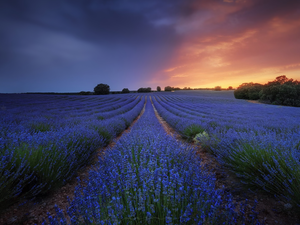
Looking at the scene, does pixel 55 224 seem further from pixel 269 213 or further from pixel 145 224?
pixel 269 213

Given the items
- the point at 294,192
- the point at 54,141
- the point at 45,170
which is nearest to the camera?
the point at 294,192

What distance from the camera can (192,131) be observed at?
184 inches

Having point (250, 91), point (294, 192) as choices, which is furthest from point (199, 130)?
point (250, 91)

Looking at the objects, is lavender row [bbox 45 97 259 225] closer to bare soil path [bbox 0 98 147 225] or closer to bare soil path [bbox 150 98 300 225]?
bare soil path [bbox 150 98 300 225]

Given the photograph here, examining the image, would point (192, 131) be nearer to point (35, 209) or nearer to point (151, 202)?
point (151, 202)

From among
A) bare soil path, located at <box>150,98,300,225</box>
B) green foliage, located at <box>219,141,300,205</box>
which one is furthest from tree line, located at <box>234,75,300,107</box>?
bare soil path, located at <box>150,98,300,225</box>

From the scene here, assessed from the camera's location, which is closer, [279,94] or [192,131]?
[192,131]

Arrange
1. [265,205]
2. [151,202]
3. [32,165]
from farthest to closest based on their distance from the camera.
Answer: [32,165]
[265,205]
[151,202]

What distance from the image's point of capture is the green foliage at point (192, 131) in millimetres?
4663

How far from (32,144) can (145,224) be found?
2236 millimetres

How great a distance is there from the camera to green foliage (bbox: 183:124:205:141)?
4663 mm

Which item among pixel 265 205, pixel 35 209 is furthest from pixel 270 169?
pixel 35 209

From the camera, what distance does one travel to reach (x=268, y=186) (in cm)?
183

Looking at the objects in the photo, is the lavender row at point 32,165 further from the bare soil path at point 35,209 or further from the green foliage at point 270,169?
the green foliage at point 270,169
